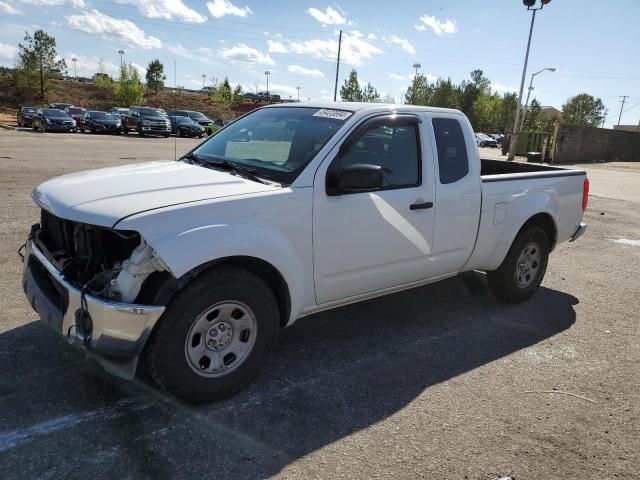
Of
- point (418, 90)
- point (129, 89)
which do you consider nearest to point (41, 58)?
point (129, 89)

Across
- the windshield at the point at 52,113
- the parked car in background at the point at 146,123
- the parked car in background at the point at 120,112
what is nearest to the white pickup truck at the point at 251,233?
the parked car in background at the point at 146,123

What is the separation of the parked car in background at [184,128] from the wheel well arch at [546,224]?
34241mm

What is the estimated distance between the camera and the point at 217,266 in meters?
3.02

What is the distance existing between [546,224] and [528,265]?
18.8 inches

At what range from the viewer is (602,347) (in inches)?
173

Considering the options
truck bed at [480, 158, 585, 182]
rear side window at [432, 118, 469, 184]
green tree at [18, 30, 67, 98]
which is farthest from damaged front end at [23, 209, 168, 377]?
green tree at [18, 30, 67, 98]

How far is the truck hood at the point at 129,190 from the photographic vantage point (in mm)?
2863

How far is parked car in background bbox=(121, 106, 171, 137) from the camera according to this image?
34.7 metres

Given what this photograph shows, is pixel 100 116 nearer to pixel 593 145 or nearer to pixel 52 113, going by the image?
pixel 52 113

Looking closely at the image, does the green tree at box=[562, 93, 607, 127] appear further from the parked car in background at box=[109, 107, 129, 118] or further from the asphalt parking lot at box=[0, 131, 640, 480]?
the asphalt parking lot at box=[0, 131, 640, 480]

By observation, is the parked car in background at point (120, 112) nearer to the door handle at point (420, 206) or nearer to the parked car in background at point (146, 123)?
the parked car in background at point (146, 123)

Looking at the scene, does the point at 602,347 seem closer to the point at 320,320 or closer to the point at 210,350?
the point at 320,320

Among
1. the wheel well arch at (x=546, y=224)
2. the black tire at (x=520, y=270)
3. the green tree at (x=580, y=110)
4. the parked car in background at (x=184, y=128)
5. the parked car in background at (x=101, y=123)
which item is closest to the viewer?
the black tire at (x=520, y=270)

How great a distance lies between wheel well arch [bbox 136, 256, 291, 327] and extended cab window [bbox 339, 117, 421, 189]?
96cm
